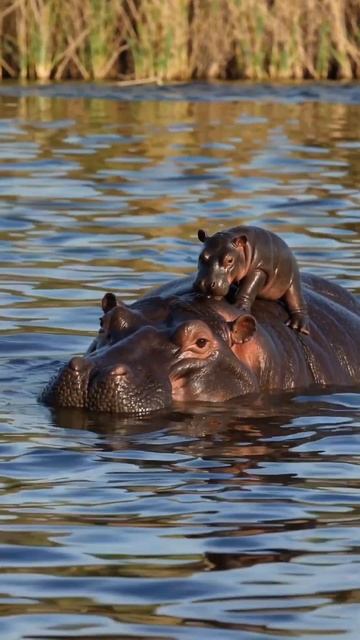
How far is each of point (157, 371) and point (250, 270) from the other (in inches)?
28.8

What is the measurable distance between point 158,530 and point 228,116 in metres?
14.6

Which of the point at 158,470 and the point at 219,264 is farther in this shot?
the point at 219,264

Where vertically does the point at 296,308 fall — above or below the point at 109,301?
below

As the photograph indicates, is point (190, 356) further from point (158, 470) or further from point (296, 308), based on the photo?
point (158, 470)

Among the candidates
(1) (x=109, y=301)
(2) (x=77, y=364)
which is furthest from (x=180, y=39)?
(2) (x=77, y=364)

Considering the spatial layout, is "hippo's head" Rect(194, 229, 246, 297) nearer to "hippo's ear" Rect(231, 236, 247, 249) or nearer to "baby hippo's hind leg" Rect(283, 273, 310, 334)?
"hippo's ear" Rect(231, 236, 247, 249)

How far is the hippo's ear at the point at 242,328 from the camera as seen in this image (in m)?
7.28

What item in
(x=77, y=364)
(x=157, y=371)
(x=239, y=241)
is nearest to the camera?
(x=77, y=364)

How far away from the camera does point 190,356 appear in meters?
7.25

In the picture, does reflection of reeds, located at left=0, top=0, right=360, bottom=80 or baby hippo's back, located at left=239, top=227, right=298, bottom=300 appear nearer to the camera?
baby hippo's back, located at left=239, top=227, right=298, bottom=300

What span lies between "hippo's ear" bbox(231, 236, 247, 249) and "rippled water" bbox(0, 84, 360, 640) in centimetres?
66

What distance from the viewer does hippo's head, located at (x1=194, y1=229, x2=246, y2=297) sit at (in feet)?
24.3

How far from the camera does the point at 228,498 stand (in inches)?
231

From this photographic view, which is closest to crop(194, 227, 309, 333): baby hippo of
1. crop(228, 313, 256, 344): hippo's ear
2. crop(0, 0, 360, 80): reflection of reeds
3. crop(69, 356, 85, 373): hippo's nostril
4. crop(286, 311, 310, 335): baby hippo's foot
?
crop(286, 311, 310, 335): baby hippo's foot
